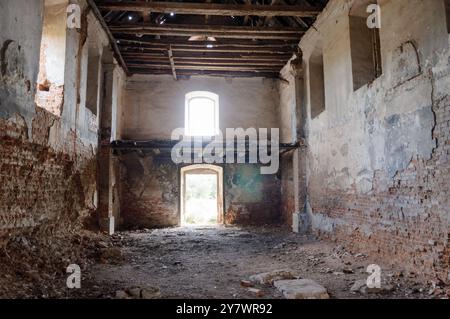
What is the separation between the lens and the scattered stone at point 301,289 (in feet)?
12.9

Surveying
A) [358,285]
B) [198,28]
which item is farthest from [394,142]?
[198,28]

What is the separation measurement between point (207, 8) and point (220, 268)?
534cm

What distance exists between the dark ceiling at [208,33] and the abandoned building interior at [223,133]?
0.05 metres

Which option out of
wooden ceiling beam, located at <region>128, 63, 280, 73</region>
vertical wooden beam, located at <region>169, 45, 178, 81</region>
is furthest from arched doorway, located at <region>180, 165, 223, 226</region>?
wooden ceiling beam, located at <region>128, 63, 280, 73</region>

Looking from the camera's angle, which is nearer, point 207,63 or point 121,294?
point 121,294

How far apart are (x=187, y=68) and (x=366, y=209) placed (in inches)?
294

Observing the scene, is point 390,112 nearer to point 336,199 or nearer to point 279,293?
point 336,199

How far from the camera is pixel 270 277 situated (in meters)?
4.65

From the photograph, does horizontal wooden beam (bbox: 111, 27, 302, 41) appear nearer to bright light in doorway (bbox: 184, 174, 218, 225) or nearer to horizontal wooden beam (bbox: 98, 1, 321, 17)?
horizontal wooden beam (bbox: 98, 1, 321, 17)

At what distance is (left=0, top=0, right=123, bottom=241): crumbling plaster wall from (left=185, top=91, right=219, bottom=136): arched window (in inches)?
205

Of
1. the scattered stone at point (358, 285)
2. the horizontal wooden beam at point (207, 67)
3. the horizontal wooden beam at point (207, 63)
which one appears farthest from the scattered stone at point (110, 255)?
the horizontal wooden beam at point (207, 67)

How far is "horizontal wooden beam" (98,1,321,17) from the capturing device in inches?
286

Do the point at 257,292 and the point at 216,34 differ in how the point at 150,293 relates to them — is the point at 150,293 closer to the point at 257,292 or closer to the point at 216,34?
the point at 257,292

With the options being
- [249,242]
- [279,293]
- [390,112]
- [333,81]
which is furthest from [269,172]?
[279,293]
